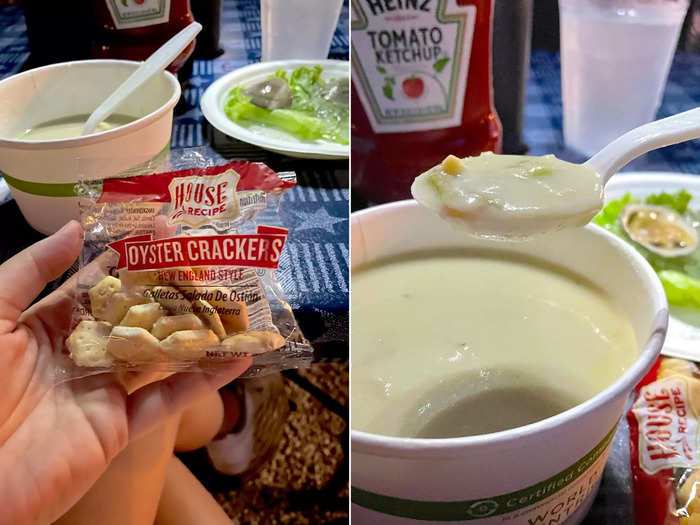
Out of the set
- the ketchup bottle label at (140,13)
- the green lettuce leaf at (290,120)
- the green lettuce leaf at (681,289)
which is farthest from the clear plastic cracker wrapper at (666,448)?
the ketchup bottle label at (140,13)

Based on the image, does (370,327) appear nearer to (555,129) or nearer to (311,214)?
(311,214)

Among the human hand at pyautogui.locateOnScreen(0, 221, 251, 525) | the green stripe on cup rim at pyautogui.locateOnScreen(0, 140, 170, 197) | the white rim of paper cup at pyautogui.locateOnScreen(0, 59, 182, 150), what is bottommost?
the human hand at pyautogui.locateOnScreen(0, 221, 251, 525)

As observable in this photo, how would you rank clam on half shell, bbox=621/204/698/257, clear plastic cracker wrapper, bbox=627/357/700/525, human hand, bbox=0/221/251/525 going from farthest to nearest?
clam on half shell, bbox=621/204/698/257 < clear plastic cracker wrapper, bbox=627/357/700/525 < human hand, bbox=0/221/251/525

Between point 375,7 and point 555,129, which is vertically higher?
point 375,7

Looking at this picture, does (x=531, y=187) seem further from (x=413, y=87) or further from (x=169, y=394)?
(x=169, y=394)

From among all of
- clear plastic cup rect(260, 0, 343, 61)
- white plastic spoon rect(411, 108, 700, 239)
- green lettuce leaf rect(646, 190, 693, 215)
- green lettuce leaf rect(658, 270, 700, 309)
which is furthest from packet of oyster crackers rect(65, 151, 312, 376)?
green lettuce leaf rect(646, 190, 693, 215)

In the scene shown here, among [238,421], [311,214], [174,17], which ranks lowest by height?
[238,421]

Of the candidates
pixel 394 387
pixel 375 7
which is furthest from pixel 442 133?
pixel 394 387

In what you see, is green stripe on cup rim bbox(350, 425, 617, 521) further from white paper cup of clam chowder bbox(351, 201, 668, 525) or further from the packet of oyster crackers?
the packet of oyster crackers
